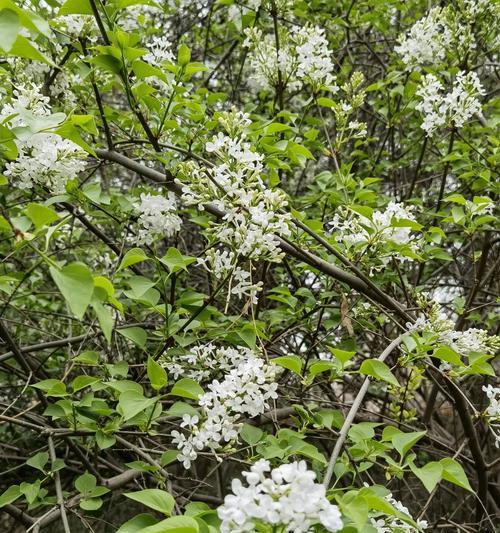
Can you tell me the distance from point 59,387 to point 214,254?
1.74ft

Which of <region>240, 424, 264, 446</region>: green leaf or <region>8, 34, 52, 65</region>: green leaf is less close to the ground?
<region>8, 34, 52, 65</region>: green leaf

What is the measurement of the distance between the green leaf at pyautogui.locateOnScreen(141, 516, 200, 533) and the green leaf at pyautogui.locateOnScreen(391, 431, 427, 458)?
1.95 ft

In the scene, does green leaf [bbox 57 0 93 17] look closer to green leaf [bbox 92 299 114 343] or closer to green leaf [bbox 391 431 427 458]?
green leaf [bbox 92 299 114 343]

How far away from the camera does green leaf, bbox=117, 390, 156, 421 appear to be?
52.8 inches

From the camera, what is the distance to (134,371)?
2.36m

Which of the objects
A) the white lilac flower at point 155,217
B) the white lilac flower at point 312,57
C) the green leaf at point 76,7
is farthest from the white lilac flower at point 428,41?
the green leaf at point 76,7

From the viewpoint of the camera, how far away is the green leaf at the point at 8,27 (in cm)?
96

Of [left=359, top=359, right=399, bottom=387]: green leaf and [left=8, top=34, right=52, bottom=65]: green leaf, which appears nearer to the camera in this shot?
[left=8, top=34, right=52, bottom=65]: green leaf

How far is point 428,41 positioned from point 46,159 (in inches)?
75.5

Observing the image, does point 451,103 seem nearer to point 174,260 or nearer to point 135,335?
point 174,260

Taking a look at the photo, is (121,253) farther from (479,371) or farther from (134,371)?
(479,371)

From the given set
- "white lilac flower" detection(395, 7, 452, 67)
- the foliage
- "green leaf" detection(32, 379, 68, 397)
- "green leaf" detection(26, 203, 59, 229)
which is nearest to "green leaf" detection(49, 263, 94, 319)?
the foliage

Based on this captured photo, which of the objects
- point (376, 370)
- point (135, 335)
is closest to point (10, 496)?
point (135, 335)

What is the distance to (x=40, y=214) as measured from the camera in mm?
1133
